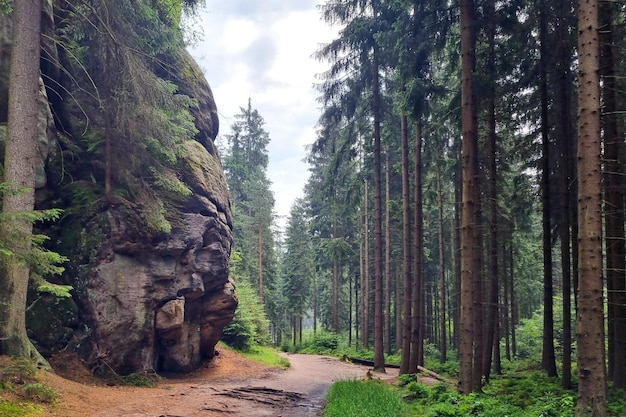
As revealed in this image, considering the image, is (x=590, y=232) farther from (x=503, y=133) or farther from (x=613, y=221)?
(x=503, y=133)

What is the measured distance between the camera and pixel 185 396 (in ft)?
33.7

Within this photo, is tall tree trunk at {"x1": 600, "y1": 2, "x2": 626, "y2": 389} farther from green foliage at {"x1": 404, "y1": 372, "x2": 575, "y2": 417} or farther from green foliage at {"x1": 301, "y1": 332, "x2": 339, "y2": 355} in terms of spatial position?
green foliage at {"x1": 301, "y1": 332, "x2": 339, "y2": 355}

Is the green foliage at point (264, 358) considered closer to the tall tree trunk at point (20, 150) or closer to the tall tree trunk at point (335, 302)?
the tall tree trunk at point (20, 150)

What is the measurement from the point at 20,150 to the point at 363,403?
30.4 feet

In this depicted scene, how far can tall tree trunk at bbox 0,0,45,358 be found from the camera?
826 cm

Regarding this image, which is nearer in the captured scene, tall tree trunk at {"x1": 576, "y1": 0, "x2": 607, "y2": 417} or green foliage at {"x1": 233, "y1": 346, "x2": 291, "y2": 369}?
tall tree trunk at {"x1": 576, "y1": 0, "x2": 607, "y2": 417}

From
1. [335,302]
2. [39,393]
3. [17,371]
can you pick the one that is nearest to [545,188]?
[39,393]

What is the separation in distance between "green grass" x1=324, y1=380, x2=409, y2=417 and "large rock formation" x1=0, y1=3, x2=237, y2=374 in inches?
253

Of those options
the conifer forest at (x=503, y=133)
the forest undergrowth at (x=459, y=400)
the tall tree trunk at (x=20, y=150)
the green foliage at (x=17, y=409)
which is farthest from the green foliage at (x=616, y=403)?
the tall tree trunk at (x=20, y=150)

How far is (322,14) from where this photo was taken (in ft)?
58.9

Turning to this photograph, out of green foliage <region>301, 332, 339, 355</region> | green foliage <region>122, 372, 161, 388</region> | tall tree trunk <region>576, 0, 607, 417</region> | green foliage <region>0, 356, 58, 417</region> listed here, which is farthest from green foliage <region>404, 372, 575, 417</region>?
green foliage <region>301, 332, 339, 355</region>

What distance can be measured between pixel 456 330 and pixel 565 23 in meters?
23.6

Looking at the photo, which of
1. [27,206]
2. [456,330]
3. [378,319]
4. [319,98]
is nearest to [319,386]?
[378,319]

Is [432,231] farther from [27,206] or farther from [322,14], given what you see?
[27,206]
